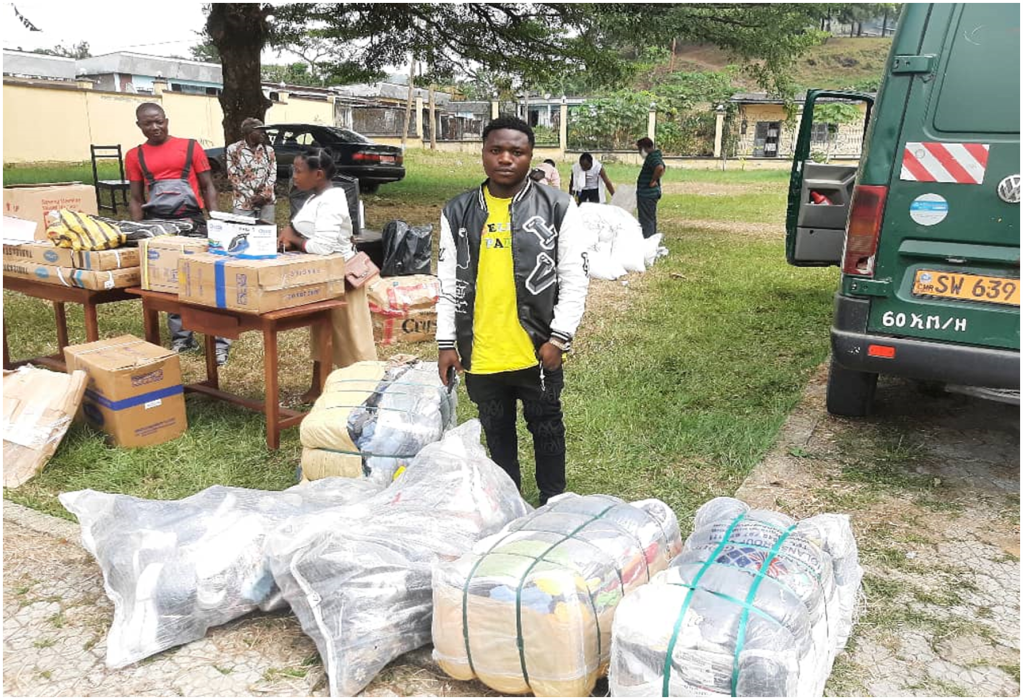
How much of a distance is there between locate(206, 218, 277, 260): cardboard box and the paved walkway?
1.54m

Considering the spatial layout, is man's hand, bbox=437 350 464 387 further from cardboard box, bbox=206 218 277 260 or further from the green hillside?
the green hillside

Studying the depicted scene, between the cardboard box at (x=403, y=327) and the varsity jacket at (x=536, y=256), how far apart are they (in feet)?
10.8

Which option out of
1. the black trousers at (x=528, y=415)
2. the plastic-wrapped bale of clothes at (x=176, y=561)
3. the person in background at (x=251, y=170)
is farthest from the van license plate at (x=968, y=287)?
the person in background at (x=251, y=170)

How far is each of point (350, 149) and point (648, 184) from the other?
762cm

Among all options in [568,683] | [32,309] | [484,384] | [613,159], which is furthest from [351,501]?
[613,159]

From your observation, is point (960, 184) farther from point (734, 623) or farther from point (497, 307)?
point (734, 623)

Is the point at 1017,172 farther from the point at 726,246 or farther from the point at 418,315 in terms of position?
the point at 726,246

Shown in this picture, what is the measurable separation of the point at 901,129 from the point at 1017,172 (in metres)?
0.50

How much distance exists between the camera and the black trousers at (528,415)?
125 inches

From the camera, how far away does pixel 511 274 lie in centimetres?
300

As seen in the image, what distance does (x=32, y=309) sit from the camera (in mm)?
7250

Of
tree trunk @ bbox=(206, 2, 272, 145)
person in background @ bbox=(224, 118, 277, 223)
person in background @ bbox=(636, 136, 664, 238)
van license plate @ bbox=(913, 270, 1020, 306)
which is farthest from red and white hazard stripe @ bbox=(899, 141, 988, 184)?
tree trunk @ bbox=(206, 2, 272, 145)

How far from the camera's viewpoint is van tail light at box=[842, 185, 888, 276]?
3.56 meters

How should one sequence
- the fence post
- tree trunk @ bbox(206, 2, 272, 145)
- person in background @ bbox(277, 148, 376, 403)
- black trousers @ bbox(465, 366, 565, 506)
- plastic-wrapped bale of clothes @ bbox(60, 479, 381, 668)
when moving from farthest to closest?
the fence post < tree trunk @ bbox(206, 2, 272, 145) < person in background @ bbox(277, 148, 376, 403) < black trousers @ bbox(465, 366, 565, 506) < plastic-wrapped bale of clothes @ bbox(60, 479, 381, 668)
